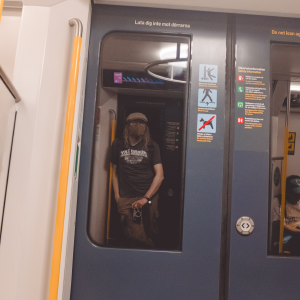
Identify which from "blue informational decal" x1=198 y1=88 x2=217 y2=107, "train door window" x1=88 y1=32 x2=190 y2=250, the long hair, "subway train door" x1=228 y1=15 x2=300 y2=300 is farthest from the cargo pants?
"blue informational decal" x1=198 y1=88 x2=217 y2=107

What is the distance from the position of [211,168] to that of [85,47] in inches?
45.8

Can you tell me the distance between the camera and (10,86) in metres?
1.39

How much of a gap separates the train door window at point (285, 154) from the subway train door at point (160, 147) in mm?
360

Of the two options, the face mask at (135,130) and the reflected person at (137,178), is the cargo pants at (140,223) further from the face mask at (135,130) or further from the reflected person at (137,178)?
the face mask at (135,130)

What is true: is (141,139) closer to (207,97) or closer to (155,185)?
(155,185)

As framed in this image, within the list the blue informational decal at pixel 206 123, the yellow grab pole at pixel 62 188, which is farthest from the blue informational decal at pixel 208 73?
the yellow grab pole at pixel 62 188

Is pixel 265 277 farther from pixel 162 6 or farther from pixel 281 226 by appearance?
pixel 162 6

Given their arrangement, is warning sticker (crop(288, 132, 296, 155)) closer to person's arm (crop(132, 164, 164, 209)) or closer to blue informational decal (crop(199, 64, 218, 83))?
blue informational decal (crop(199, 64, 218, 83))

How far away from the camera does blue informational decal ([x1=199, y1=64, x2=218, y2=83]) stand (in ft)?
5.83

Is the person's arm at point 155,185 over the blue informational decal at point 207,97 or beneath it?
beneath

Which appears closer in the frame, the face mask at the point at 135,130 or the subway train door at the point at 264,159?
the subway train door at the point at 264,159

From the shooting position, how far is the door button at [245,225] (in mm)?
1657

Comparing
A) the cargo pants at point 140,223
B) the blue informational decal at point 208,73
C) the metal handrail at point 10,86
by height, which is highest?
the blue informational decal at point 208,73

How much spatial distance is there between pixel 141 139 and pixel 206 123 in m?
0.46
